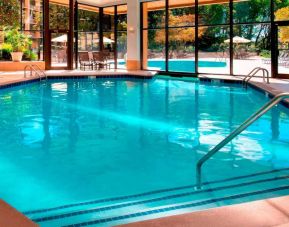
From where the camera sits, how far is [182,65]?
56.9 ft

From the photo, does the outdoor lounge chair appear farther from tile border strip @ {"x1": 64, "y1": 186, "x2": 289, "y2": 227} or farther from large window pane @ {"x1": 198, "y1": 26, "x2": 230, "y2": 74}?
tile border strip @ {"x1": 64, "y1": 186, "x2": 289, "y2": 227}

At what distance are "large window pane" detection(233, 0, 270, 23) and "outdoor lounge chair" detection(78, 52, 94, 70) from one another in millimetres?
6596

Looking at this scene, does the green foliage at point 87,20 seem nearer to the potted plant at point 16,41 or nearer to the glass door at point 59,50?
the glass door at point 59,50

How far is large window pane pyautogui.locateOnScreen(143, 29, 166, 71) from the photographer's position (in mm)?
17953

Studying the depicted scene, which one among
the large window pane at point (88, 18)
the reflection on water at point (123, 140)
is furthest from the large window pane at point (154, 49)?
the reflection on water at point (123, 140)

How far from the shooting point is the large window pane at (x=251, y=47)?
14.7 metres

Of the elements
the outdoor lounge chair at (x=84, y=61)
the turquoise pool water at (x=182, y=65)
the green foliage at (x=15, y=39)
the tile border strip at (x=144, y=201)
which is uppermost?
the green foliage at (x=15, y=39)

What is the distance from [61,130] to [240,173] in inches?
133

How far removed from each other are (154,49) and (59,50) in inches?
160

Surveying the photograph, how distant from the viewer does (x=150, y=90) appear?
1269 centimetres

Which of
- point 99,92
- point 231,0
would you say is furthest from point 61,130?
point 231,0

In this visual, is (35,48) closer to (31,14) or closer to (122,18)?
(31,14)

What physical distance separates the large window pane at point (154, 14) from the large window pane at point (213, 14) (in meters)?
1.97

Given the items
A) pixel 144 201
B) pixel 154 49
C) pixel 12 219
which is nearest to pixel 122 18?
pixel 154 49
